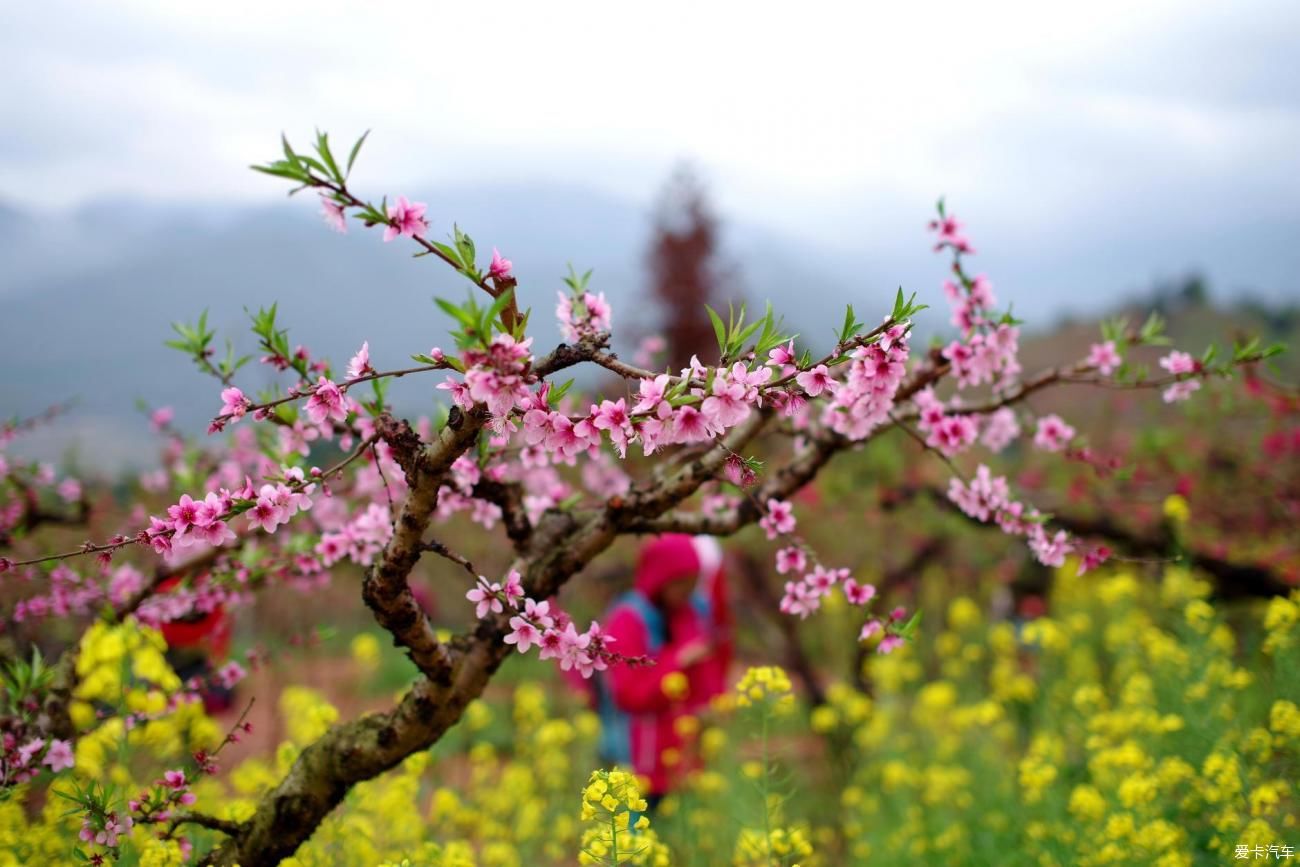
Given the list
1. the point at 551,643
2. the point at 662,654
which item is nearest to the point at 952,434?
the point at 551,643

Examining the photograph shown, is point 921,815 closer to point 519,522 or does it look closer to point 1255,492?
point 519,522

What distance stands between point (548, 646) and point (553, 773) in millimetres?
3144

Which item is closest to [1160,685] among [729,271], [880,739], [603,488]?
[880,739]

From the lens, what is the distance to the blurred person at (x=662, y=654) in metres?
4.71

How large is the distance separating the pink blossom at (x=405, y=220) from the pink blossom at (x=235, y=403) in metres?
0.44


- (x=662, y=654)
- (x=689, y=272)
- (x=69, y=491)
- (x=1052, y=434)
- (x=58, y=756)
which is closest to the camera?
(x=58, y=756)

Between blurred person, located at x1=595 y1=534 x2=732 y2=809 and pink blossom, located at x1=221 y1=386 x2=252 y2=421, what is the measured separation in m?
3.20

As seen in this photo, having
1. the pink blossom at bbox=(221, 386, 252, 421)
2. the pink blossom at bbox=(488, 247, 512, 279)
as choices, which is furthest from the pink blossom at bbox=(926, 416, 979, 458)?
the pink blossom at bbox=(221, 386, 252, 421)

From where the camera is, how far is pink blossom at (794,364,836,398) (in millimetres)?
1429

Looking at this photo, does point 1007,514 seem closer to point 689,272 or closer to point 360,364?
point 360,364

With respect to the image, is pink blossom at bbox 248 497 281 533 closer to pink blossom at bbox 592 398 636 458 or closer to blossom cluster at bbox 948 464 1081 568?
pink blossom at bbox 592 398 636 458

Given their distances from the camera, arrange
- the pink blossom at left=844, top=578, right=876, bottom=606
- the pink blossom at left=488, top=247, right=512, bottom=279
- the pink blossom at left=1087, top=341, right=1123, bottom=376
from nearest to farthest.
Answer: the pink blossom at left=488, top=247, right=512, bottom=279 < the pink blossom at left=844, top=578, right=876, bottom=606 < the pink blossom at left=1087, top=341, right=1123, bottom=376

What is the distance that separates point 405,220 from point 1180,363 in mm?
2178

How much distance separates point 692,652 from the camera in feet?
15.5
